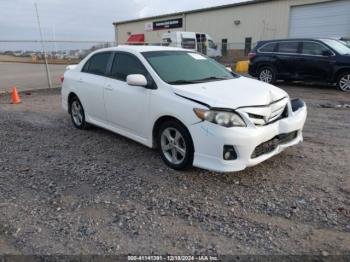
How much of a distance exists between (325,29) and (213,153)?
2409 cm

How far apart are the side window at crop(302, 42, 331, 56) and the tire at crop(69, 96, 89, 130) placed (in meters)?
7.84

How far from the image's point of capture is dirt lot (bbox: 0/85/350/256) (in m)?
2.61

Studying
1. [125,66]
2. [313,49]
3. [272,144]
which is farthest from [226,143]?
[313,49]

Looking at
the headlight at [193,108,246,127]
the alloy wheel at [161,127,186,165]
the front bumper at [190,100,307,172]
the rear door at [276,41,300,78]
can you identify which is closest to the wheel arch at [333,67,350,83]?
the rear door at [276,41,300,78]

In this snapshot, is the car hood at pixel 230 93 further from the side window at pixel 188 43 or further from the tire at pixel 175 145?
the side window at pixel 188 43

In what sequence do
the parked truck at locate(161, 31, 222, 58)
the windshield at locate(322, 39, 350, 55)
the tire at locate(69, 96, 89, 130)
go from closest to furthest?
the tire at locate(69, 96, 89, 130) < the windshield at locate(322, 39, 350, 55) < the parked truck at locate(161, 31, 222, 58)

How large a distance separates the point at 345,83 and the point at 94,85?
26.4 ft

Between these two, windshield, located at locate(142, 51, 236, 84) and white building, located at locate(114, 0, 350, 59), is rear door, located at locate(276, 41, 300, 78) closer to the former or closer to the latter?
windshield, located at locate(142, 51, 236, 84)

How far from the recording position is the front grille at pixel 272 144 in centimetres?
353

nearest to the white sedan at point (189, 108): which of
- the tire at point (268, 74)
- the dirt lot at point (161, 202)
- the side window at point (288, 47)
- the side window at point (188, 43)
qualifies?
the dirt lot at point (161, 202)

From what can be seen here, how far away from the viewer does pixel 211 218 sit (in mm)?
2967

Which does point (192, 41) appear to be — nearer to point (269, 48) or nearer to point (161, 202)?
point (269, 48)

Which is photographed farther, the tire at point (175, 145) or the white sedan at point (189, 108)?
the tire at point (175, 145)

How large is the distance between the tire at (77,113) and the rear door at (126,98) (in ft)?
3.40
